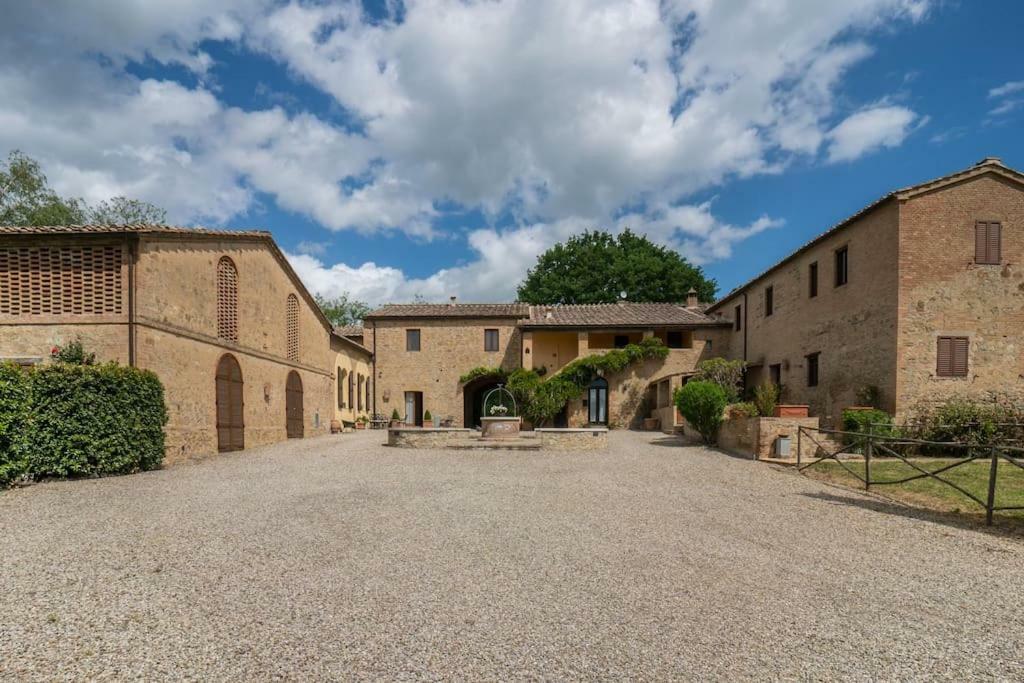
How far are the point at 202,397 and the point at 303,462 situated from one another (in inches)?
151

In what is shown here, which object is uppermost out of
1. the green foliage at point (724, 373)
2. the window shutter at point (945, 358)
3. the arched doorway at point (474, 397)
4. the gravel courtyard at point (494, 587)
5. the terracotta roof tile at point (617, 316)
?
the terracotta roof tile at point (617, 316)

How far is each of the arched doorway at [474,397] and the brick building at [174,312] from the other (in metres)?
10.3

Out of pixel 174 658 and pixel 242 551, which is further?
pixel 242 551

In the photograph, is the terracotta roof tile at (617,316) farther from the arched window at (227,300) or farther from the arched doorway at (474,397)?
the arched window at (227,300)

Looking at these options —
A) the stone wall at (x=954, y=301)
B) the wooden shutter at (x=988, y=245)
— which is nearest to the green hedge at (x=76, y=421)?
the stone wall at (x=954, y=301)

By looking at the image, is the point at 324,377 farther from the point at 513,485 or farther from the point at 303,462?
the point at 513,485

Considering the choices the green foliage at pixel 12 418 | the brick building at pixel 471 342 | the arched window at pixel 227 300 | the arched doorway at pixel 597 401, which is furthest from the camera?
the brick building at pixel 471 342

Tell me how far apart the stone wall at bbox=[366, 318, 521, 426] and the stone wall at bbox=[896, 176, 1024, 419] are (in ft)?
54.7

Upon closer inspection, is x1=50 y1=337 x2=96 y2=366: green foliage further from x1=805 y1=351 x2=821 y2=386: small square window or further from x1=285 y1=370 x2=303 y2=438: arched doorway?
x1=805 y1=351 x2=821 y2=386: small square window

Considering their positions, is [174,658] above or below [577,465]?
above

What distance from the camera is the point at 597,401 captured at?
81.9 feet

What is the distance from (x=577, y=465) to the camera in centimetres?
1273

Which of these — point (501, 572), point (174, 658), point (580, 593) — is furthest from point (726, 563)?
point (174, 658)

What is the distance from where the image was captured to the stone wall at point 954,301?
46.9ft
